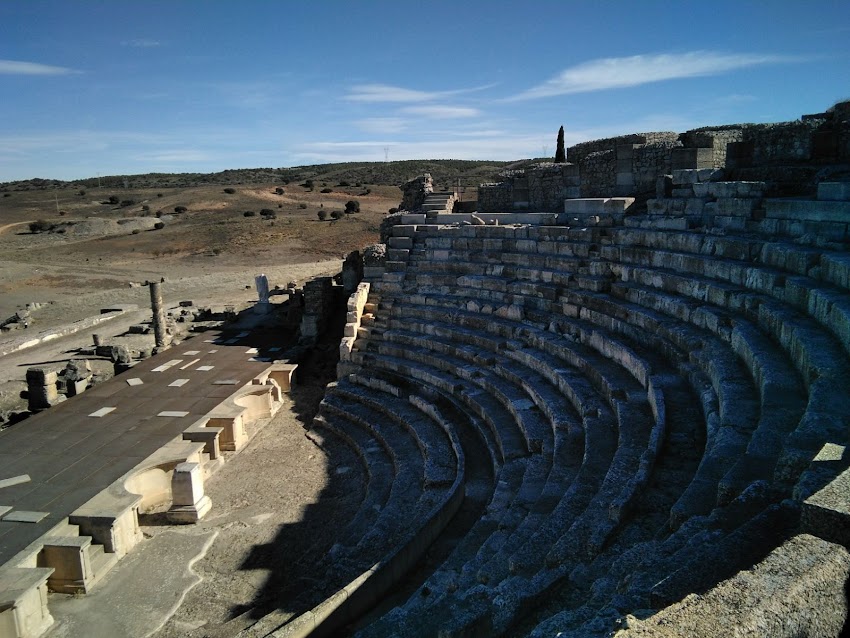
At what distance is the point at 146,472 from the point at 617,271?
7.69 meters

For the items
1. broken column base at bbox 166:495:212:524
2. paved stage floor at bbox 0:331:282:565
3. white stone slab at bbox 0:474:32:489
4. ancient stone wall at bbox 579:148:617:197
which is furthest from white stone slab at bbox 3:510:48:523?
ancient stone wall at bbox 579:148:617:197

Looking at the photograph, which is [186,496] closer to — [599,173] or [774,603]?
[774,603]

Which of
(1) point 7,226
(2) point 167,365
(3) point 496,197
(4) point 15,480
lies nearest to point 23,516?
(4) point 15,480

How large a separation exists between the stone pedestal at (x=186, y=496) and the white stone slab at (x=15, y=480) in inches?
77.3

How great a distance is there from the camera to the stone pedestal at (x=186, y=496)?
8.46 meters

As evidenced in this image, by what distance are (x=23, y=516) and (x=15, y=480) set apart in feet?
3.82

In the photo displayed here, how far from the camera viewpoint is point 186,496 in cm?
852

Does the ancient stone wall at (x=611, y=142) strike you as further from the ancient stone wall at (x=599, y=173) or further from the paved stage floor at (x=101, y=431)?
the paved stage floor at (x=101, y=431)

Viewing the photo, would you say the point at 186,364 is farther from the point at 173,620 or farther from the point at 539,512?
the point at 539,512

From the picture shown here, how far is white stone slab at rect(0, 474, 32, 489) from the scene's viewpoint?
8461 mm

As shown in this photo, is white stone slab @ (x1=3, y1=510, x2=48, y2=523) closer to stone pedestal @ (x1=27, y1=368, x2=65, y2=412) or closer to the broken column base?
the broken column base

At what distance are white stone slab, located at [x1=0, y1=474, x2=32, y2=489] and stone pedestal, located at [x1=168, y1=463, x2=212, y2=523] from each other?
77.3 inches

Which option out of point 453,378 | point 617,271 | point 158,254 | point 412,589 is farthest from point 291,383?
point 158,254

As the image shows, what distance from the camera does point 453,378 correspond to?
11.0 meters
